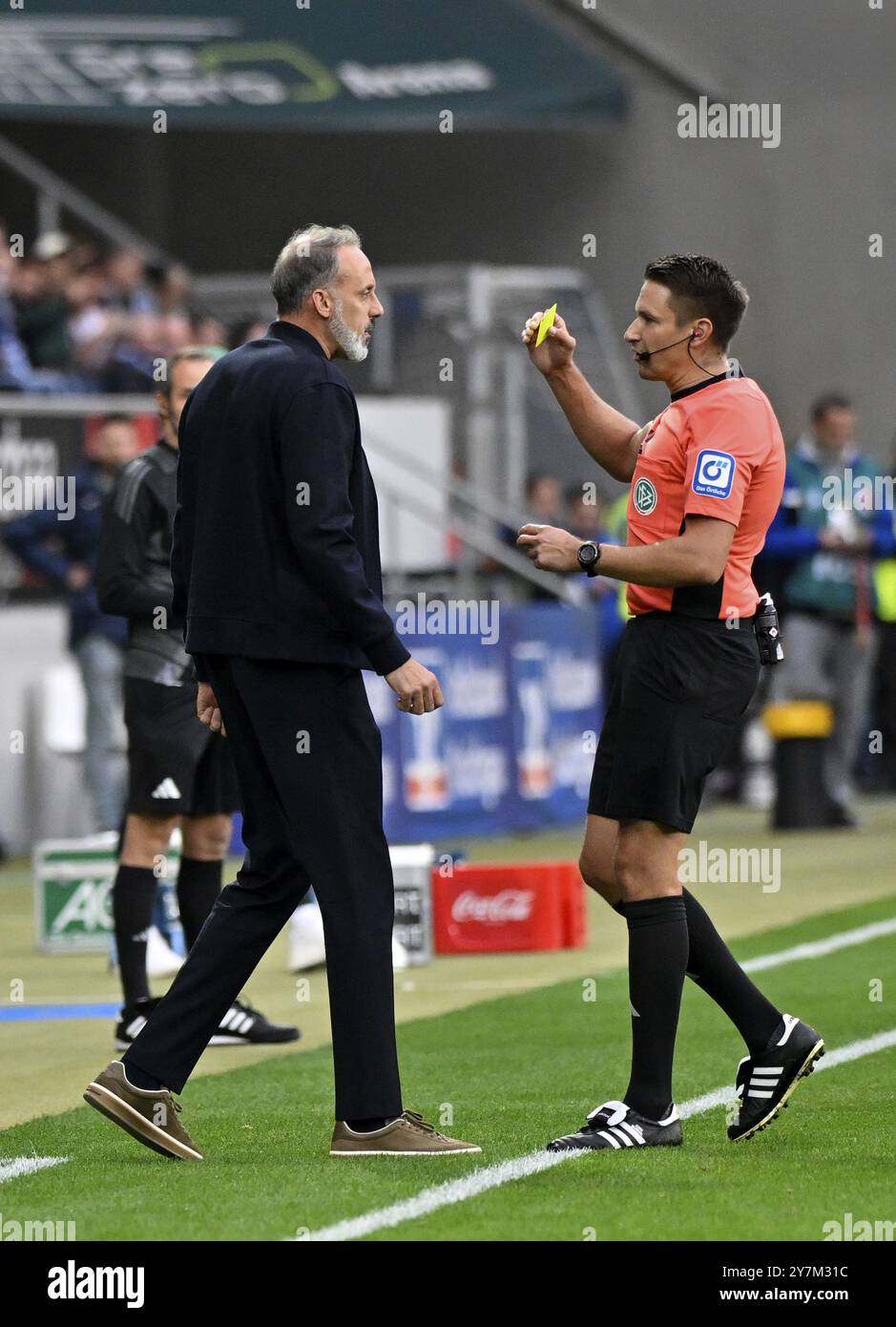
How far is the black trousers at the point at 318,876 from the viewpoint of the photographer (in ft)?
19.7

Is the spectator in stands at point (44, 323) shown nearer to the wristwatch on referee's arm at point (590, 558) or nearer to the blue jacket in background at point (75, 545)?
the blue jacket in background at point (75, 545)

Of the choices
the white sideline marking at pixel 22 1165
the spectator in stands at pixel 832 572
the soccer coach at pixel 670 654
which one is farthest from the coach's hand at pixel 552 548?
the spectator in stands at pixel 832 572

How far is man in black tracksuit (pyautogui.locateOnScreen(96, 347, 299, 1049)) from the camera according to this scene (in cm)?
812

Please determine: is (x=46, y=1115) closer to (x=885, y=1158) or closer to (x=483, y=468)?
(x=885, y=1158)

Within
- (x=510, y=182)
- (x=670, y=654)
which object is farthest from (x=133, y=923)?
(x=510, y=182)

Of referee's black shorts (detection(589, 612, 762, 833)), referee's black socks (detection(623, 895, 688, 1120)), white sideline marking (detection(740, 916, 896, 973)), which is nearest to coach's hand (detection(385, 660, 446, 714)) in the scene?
referee's black shorts (detection(589, 612, 762, 833))

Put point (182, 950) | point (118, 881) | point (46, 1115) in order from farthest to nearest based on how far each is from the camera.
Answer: point (182, 950) < point (118, 881) < point (46, 1115)

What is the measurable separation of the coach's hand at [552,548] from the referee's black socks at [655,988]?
34.2 inches

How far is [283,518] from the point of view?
5992mm

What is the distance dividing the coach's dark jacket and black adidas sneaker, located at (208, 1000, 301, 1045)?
2.50 meters

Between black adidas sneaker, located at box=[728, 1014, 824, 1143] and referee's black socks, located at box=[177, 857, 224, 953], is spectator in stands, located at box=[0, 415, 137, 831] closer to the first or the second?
referee's black socks, located at box=[177, 857, 224, 953]

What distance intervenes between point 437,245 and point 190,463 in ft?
61.8

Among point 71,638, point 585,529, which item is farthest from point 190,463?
point 585,529

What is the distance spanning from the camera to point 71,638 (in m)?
14.0
